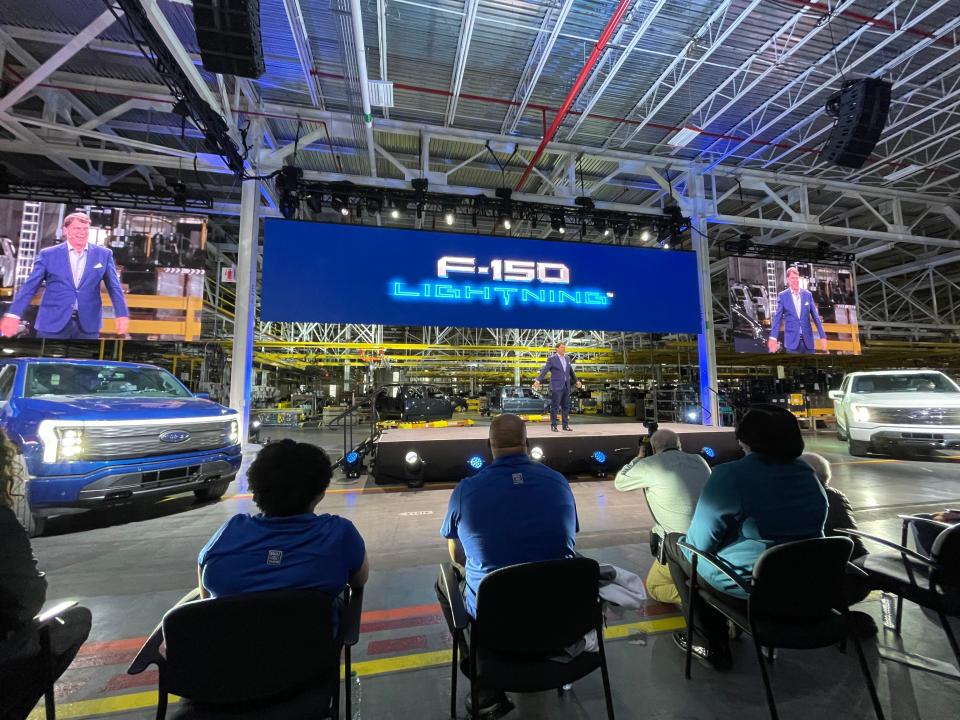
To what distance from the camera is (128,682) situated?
6.63ft

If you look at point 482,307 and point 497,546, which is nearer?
point 497,546

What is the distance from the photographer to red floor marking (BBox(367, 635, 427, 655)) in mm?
2254

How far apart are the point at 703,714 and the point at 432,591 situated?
1.79m

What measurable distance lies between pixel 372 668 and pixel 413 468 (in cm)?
405

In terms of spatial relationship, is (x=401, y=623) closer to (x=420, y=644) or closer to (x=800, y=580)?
(x=420, y=644)

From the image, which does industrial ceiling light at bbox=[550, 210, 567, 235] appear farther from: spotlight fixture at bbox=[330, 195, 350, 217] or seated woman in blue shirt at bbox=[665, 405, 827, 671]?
seated woman in blue shirt at bbox=[665, 405, 827, 671]

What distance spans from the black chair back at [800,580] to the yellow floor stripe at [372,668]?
34.9 inches

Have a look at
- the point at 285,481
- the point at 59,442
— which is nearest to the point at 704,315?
the point at 285,481

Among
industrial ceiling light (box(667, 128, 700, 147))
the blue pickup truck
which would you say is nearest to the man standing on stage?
the blue pickup truck

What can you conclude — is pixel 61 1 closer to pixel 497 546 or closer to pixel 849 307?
pixel 497 546

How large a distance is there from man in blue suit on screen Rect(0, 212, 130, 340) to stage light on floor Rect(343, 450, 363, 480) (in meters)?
6.08

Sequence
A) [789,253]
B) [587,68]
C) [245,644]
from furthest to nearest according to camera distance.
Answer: [789,253], [587,68], [245,644]

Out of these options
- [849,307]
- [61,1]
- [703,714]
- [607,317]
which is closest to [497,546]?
[703,714]

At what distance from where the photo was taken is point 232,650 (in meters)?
1.17
